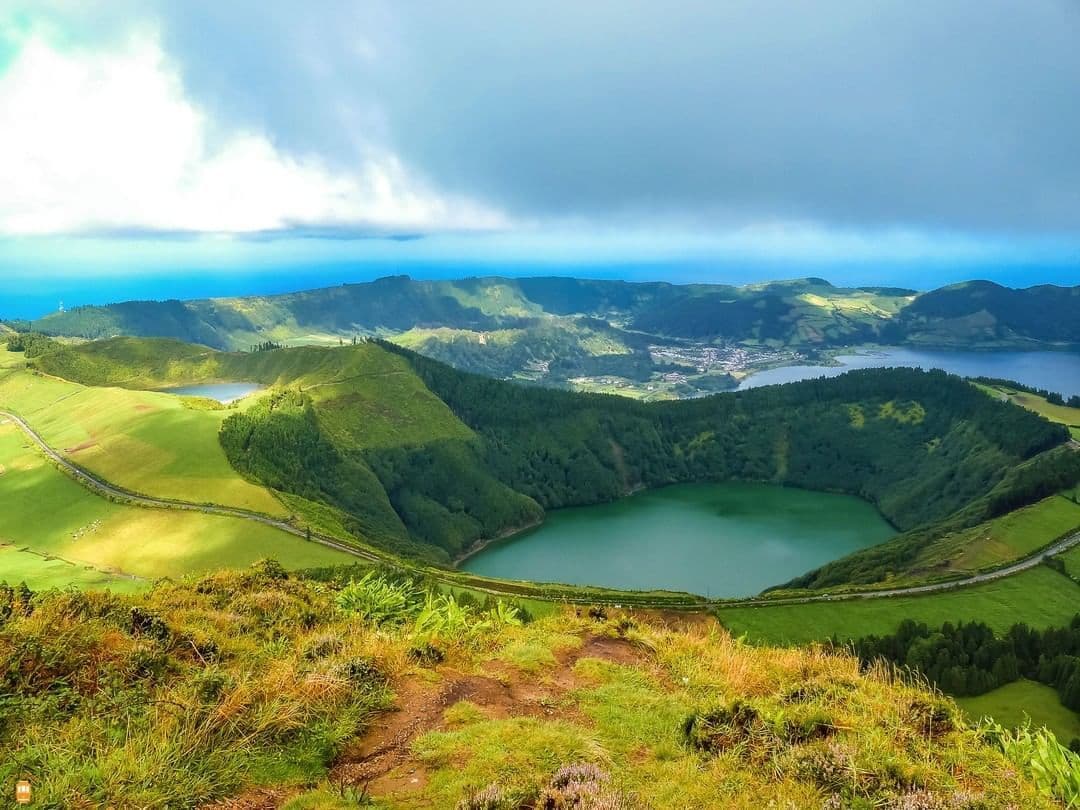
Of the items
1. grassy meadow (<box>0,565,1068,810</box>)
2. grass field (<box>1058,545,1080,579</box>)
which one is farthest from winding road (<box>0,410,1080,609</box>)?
grassy meadow (<box>0,565,1068,810</box>)

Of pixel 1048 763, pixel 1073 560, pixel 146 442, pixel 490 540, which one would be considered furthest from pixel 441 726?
pixel 490 540

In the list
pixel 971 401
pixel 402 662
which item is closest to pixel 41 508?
pixel 402 662

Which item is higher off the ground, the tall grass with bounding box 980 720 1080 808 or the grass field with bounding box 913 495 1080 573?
the tall grass with bounding box 980 720 1080 808

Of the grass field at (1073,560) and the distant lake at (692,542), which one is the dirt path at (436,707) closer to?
the distant lake at (692,542)

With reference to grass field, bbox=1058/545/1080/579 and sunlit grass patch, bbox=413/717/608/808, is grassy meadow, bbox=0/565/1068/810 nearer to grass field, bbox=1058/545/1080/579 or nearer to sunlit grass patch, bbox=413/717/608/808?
sunlit grass patch, bbox=413/717/608/808

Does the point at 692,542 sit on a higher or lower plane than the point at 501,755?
lower

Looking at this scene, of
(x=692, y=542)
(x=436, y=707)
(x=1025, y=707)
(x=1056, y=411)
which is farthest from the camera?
(x=1056, y=411)

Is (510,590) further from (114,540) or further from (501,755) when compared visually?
(501,755)
